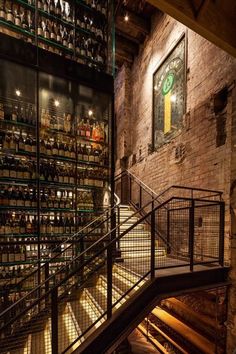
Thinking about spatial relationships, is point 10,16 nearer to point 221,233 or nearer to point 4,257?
point 4,257

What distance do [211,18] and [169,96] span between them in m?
2.97

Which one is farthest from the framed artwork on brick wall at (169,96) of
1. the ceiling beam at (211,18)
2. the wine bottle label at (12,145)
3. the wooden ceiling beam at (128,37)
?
the wine bottle label at (12,145)

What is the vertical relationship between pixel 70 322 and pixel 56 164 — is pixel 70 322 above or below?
below

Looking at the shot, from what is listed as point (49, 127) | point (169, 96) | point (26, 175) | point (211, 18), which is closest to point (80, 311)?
point (26, 175)

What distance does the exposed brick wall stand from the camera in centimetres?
338

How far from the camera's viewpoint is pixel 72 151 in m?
3.78

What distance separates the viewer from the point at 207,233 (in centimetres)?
365

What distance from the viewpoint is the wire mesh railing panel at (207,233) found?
135 inches

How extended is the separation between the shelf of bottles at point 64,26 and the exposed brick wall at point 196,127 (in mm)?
1892

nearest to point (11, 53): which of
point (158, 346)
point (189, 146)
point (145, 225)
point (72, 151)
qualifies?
point (72, 151)

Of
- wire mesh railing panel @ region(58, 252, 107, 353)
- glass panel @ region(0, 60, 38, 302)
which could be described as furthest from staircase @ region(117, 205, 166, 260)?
glass panel @ region(0, 60, 38, 302)

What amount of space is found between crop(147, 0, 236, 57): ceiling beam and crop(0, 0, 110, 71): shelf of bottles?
1.94 meters

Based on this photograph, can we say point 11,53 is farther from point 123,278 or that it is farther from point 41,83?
point 123,278

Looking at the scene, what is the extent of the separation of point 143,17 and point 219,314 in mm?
7725
